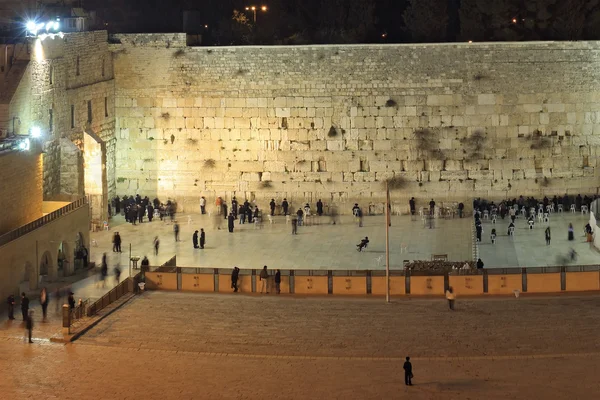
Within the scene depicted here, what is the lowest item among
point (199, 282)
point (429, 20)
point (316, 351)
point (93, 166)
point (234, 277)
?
point (316, 351)

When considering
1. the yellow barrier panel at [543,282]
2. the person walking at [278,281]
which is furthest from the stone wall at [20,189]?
the yellow barrier panel at [543,282]

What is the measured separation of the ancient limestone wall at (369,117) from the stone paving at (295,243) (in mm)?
1682

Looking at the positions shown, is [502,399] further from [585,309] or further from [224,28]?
[224,28]

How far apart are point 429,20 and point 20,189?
19.9m

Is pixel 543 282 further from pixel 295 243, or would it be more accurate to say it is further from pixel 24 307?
pixel 24 307

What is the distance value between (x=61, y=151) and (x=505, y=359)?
16.8 meters

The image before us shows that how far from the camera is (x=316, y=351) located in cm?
2672

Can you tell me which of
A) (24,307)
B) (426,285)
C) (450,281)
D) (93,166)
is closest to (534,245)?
(450,281)

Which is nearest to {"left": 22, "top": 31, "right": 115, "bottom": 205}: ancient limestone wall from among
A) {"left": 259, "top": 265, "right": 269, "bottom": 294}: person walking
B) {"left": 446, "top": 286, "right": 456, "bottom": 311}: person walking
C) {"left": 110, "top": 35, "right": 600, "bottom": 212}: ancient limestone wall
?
{"left": 110, "top": 35, "right": 600, "bottom": 212}: ancient limestone wall

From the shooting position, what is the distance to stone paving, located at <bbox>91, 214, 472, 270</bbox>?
3531cm

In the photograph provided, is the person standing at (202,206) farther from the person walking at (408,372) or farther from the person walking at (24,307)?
the person walking at (408,372)

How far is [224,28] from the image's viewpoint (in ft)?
160

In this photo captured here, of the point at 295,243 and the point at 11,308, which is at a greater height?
the point at 295,243

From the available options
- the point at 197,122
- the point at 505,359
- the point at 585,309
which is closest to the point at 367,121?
the point at 197,122
